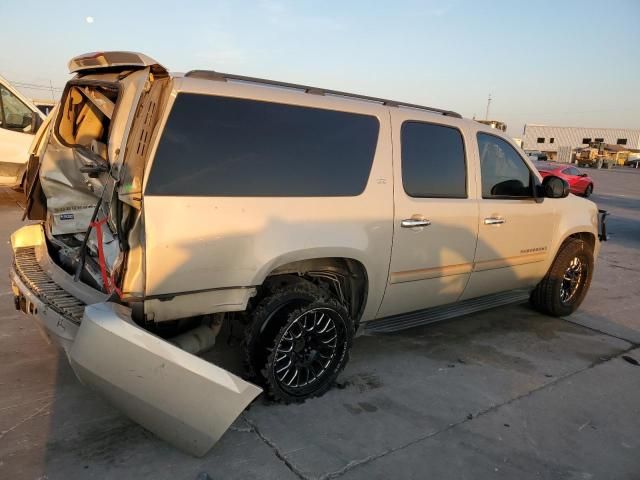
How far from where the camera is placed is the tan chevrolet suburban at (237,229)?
247cm

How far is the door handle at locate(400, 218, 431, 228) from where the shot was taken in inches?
137

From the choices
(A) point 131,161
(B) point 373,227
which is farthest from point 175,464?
(B) point 373,227

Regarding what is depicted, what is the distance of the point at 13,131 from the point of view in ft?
31.5

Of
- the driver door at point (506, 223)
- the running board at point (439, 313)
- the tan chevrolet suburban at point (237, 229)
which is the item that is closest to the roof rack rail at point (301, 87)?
the tan chevrolet suburban at point (237, 229)

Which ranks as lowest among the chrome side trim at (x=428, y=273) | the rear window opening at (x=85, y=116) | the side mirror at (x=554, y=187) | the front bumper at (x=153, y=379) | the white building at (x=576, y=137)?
the front bumper at (x=153, y=379)

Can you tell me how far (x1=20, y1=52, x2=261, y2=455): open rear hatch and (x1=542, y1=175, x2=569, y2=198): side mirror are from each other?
3.33 meters

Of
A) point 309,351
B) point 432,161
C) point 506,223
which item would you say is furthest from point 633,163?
point 309,351

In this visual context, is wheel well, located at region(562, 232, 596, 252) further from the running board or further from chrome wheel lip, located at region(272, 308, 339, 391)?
chrome wheel lip, located at region(272, 308, 339, 391)

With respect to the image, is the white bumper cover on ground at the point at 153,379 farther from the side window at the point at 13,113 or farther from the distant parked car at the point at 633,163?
the distant parked car at the point at 633,163

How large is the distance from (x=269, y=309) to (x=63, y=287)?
4.23ft

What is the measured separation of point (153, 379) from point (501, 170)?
3418mm

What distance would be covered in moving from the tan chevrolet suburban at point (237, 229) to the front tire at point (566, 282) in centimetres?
97

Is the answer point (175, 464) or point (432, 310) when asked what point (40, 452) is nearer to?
point (175, 464)

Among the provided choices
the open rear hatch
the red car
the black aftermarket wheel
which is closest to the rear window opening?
the open rear hatch
